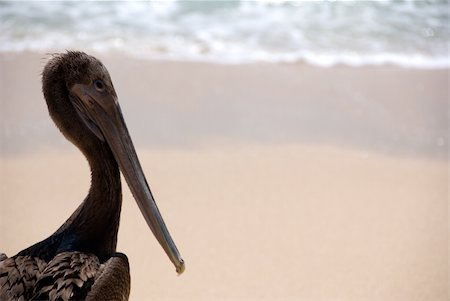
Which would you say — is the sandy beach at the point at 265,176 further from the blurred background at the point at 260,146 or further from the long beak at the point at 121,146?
the long beak at the point at 121,146

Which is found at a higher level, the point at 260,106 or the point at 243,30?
the point at 260,106

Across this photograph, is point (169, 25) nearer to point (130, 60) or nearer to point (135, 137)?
point (130, 60)

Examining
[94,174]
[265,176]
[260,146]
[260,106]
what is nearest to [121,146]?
[94,174]

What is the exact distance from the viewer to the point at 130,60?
5.89 meters

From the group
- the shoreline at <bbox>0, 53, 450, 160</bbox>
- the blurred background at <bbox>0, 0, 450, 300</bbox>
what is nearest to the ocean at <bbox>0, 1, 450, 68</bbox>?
the blurred background at <bbox>0, 0, 450, 300</bbox>

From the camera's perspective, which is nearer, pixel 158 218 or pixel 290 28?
pixel 158 218

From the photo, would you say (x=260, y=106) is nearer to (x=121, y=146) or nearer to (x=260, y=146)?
(x=260, y=146)

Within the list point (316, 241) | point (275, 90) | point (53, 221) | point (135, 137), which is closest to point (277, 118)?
point (275, 90)

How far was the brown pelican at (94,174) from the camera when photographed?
8.18 feet

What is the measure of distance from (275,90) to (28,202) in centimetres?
204

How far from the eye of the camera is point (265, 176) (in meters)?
4.41

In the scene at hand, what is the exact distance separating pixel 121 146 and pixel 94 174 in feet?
0.54

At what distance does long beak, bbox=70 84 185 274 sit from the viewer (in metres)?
2.63

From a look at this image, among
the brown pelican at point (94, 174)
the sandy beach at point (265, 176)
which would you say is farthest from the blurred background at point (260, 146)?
the brown pelican at point (94, 174)
